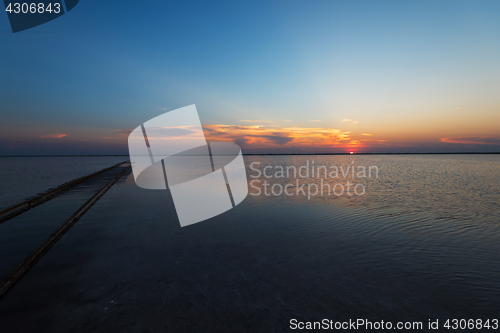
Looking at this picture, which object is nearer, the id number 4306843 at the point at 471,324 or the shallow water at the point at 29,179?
the id number 4306843 at the point at 471,324

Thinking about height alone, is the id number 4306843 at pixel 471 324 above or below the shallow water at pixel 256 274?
below

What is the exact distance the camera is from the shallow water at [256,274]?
13.8 feet

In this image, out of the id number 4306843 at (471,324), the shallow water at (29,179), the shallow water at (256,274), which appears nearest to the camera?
the id number 4306843 at (471,324)

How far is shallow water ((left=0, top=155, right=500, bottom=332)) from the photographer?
4.22m

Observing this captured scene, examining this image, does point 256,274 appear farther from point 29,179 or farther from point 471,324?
point 29,179

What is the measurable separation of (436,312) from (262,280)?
3491 mm

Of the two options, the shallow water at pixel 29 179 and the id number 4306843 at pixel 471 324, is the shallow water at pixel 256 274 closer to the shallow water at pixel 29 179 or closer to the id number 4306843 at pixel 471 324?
the id number 4306843 at pixel 471 324

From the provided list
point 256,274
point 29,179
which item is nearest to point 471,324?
point 256,274

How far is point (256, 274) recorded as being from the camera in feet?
18.9

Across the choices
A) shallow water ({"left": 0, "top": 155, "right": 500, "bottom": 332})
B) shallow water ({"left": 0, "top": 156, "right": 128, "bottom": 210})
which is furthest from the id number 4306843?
shallow water ({"left": 0, "top": 156, "right": 128, "bottom": 210})

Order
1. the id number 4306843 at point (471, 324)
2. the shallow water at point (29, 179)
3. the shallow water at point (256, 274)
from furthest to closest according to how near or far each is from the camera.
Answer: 1. the shallow water at point (29, 179)
2. the shallow water at point (256, 274)
3. the id number 4306843 at point (471, 324)

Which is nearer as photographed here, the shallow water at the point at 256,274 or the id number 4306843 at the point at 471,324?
the id number 4306843 at the point at 471,324

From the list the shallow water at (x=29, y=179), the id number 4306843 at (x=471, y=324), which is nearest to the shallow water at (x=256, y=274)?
the id number 4306843 at (x=471, y=324)

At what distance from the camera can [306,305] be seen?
4.53m
